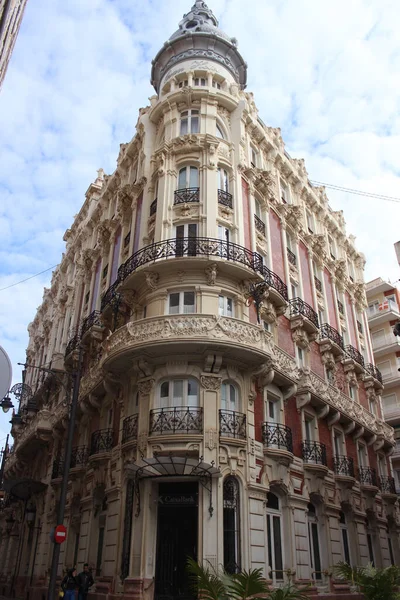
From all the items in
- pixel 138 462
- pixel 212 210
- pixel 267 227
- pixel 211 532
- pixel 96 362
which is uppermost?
pixel 267 227

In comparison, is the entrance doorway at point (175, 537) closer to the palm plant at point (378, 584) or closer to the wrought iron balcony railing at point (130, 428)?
the wrought iron balcony railing at point (130, 428)

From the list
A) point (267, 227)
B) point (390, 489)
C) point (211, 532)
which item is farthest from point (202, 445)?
point (390, 489)

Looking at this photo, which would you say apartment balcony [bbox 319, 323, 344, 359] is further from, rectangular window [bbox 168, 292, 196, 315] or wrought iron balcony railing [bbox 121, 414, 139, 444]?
wrought iron balcony railing [bbox 121, 414, 139, 444]

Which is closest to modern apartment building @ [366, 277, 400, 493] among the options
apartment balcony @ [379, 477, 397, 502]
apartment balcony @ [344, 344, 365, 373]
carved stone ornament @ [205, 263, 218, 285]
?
apartment balcony @ [379, 477, 397, 502]

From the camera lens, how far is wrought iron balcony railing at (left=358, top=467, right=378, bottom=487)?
94.4 feet

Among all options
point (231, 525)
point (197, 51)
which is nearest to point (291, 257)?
point (197, 51)

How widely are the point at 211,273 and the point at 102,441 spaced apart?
8868 millimetres

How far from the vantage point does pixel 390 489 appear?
106ft

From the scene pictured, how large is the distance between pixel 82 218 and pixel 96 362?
2110 cm

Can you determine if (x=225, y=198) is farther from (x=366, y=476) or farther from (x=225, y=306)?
(x=366, y=476)

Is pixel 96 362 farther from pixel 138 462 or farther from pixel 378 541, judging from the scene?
pixel 378 541

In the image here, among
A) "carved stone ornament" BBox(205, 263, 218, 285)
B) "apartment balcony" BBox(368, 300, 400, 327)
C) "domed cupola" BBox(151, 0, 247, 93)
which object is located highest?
"domed cupola" BBox(151, 0, 247, 93)

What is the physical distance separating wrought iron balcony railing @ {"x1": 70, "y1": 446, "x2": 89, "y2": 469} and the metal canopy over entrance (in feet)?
23.8

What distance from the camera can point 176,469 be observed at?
1773 cm
